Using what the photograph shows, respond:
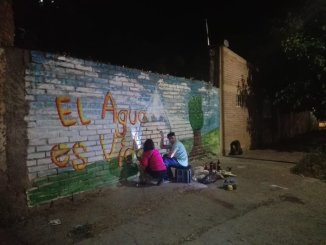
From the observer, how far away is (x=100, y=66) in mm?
6332

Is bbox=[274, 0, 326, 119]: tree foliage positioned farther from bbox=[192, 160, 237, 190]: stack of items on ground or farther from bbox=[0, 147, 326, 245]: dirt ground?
bbox=[192, 160, 237, 190]: stack of items on ground

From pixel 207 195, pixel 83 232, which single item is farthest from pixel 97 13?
pixel 83 232

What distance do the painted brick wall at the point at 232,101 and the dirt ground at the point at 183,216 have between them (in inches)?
175

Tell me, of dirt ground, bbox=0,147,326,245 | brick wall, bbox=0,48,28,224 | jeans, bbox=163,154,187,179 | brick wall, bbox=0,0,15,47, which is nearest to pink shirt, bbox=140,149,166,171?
dirt ground, bbox=0,147,326,245

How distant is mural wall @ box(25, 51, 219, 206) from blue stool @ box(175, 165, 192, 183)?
987 mm

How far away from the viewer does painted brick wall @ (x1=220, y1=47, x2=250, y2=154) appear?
37.3 ft

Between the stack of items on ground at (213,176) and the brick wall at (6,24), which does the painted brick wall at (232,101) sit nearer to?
the stack of items on ground at (213,176)

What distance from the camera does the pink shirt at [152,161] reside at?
663 cm

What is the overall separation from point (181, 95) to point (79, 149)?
4.15 metres

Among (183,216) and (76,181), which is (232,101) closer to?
(183,216)

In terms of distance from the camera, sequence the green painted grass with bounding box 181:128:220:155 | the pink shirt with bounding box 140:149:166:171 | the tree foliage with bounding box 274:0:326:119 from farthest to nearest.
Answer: the tree foliage with bounding box 274:0:326:119 < the green painted grass with bounding box 181:128:220:155 < the pink shirt with bounding box 140:149:166:171

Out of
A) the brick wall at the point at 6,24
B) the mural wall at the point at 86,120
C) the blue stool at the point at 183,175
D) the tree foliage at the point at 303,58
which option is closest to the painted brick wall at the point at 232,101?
the tree foliage at the point at 303,58

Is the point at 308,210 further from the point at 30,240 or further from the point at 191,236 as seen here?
the point at 30,240

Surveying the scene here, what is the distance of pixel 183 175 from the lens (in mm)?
7113
